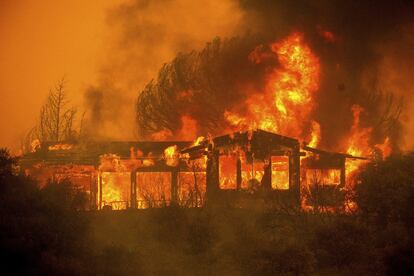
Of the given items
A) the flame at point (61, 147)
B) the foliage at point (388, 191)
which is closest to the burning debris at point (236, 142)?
the flame at point (61, 147)

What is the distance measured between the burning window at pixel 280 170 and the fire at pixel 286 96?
3606 mm

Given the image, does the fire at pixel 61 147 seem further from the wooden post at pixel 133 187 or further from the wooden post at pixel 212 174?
the wooden post at pixel 212 174

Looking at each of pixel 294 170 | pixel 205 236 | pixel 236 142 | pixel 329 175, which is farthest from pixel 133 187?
pixel 205 236

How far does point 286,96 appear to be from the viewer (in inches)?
1396

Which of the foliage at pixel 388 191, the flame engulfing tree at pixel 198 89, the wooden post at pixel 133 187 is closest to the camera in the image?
the foliage at pixel 388 191

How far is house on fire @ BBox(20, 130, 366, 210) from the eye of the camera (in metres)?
28.5

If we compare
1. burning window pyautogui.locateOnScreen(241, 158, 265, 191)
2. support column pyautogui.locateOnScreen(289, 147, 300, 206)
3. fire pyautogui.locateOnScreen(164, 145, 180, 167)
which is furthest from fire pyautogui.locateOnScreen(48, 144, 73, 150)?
support column pyautogui.locateOnScreen(289, 147, 300, 206)

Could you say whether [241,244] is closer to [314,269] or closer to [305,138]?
[314,269]

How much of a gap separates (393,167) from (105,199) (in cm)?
1793

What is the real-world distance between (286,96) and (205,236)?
18.2 m

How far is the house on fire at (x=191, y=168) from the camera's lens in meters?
28.5

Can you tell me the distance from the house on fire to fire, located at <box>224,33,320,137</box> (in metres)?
3.41

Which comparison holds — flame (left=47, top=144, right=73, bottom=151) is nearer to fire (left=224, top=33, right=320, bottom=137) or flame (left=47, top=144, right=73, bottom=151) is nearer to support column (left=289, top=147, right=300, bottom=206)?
fire (left=224, top=33, right=320, bottom=137)

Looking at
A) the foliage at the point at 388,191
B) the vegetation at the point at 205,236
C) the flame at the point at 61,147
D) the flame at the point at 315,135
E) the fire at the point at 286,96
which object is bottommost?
the vegetation at the point at 205,236
